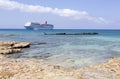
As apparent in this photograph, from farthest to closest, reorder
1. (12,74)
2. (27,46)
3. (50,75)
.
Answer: (27,46) → (12,74) → (50,75)

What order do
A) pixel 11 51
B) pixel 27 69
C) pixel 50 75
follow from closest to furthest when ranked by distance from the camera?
pixel 50 75 < pixel 27 69 < pixel 11 51

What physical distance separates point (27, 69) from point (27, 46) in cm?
2859

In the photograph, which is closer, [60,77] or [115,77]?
[60,77]

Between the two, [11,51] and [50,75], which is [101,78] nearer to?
[50,75]

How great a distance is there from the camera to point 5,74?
15766 millimetres

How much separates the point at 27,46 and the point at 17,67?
27668 millimetres

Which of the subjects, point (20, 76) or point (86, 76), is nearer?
point (86, 76)

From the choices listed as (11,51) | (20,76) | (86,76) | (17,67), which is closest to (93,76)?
(86,76)

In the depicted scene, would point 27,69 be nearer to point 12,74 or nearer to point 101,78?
point 12,74

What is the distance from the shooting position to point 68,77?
13.4 metres

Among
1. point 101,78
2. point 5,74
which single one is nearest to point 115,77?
point 101,78

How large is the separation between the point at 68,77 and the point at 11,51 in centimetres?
2337

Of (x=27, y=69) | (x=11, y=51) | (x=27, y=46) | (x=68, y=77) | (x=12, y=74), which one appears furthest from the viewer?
(x=27, y=46)

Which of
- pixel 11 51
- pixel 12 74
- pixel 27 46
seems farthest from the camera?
pixel 27 46
